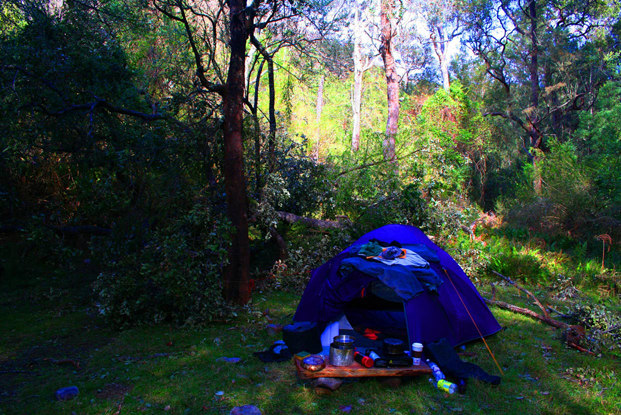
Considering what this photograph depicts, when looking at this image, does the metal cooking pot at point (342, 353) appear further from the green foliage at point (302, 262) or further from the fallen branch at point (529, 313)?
the green foliage at point (302, 262)

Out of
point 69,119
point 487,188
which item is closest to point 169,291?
point 69,119

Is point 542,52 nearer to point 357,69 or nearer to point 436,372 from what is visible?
point 357,69

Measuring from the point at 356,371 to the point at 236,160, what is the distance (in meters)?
4.10

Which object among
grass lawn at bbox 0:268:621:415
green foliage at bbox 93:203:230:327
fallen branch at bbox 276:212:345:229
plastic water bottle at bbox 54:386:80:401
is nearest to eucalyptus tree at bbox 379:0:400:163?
fallen branch at bbox 276:212:345:229

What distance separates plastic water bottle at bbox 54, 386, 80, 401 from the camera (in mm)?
4191

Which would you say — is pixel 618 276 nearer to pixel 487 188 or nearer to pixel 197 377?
pixel 197 377

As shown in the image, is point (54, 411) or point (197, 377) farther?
point (197, 377)

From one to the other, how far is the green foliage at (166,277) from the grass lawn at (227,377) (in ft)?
A: 0.87

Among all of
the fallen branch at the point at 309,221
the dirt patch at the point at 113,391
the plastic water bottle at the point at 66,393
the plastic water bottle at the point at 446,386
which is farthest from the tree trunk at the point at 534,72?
the plastic water bottle at the point at 66,393

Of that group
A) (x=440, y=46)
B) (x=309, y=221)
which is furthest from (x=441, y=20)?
(x=309, y=221)

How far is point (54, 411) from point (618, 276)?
32.2ft

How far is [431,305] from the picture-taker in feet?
18.0

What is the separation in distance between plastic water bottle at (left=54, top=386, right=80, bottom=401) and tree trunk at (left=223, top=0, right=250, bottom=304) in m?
3.17

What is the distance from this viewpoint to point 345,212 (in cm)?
1030
